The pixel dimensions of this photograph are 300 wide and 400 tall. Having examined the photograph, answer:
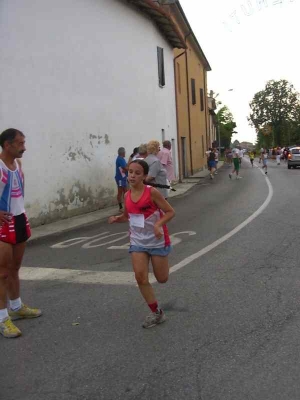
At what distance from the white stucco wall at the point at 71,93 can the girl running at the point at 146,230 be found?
258 inches

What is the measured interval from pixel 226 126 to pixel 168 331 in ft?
311

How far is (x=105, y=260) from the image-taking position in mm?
6953

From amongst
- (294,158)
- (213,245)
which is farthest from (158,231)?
(294,158)

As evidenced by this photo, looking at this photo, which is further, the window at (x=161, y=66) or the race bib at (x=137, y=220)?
the window at (x=161, y=66)

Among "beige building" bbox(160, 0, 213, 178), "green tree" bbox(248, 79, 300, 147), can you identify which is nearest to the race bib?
"beige building" bbox(160, 0, 213, 178)

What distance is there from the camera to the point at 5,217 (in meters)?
4.15

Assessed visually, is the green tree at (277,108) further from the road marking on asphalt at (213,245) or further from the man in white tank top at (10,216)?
the man in white tank top at (10,216)

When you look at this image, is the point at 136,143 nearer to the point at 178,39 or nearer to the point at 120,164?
the point at 120,164

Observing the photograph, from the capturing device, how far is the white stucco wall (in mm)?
10523

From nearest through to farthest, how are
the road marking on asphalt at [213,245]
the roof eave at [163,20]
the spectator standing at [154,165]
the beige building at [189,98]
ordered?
the road marking on asphalt at [213,245]
the spectator standing at [154,165]
the roof eave at [163,20]
the beige building at [189,98]

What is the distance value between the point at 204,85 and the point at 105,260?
105 feet

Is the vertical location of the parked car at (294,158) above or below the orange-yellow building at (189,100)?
below

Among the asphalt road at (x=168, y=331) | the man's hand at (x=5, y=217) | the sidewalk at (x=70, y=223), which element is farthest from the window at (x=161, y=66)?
the man's hand at (x=5, y=217)

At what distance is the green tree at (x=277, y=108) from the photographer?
9988 centimetres
